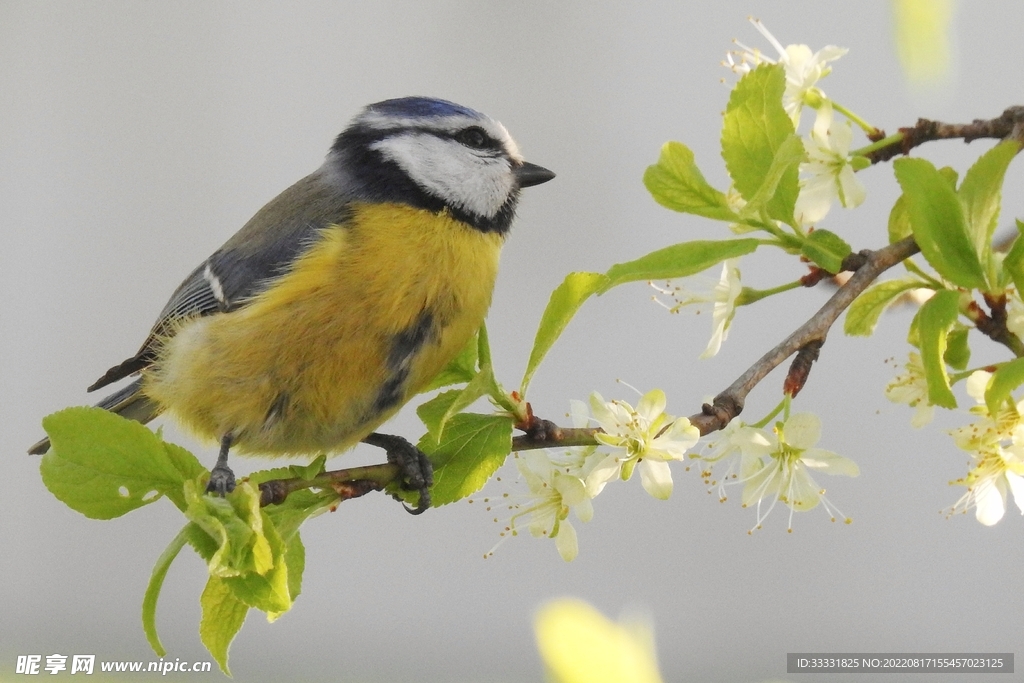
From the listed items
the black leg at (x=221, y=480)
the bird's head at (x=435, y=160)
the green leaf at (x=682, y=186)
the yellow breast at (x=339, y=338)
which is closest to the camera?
the green leaf at (x=682, y=186)

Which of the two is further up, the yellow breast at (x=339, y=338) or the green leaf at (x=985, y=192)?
the green leaf at (x=985, y=192)

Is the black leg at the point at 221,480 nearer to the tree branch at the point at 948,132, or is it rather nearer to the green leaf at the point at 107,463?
the green leaf at the point at 107,463

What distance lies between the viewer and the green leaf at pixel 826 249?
1.97ft

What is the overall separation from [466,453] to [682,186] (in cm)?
22

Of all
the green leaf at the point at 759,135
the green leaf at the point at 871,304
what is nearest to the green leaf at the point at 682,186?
the green leaf at the point at 759,135

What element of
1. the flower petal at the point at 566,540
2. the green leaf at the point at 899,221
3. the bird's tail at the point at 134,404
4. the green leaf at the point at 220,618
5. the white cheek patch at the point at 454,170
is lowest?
the bird's tail at the point at 134,404

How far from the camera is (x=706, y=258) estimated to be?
21.5 inches

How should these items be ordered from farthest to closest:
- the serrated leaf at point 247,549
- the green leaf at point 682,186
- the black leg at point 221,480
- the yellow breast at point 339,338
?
the yellow breast at point 339,338
the black leg at point 221,480
the green leaf at point 682,186
the serrated leaf at point 247,549

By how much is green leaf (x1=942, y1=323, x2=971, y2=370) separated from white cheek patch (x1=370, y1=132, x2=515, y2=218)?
49cm

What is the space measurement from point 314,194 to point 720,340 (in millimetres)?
503

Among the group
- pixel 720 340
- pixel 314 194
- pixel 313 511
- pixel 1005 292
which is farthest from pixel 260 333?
pixel 1005 292

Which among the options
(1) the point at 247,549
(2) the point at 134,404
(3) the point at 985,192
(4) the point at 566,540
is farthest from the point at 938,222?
(2) the point at 134,404

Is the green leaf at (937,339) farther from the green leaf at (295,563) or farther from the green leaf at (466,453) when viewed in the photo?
the green leaf at (295,563)

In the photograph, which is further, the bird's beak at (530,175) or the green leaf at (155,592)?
the bird's beak at (530,175)
